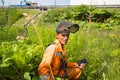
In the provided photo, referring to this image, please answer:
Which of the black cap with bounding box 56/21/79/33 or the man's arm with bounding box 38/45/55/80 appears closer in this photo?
the man's arm with bounding box 38/45/55/80

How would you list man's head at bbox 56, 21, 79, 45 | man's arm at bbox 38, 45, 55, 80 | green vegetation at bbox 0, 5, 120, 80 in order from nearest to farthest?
man's arm at bbox 38, 45, 55, 80
green vegetation at bbox 0, 5, 120, 80
man's head at bbox 56, 21, 79, 45

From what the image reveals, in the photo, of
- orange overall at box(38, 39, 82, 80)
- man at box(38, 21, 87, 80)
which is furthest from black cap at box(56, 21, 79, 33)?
orange overall at box(38, 39, 82, 80)

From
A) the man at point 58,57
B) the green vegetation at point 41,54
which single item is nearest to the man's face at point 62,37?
the man at point 58,57

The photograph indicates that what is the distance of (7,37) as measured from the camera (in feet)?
23.0

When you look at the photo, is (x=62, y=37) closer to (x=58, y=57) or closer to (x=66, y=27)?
(x=66, y=27)

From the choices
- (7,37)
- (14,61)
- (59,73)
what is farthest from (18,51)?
(7,37)

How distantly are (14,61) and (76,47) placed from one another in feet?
6.26

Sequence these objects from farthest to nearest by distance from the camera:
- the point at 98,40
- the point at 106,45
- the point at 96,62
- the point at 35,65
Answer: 1. the point at 98,40
2. the point at 106,45
3. the point at 96,62
4. the point at 35,65

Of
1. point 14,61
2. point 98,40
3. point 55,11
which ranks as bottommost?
point 55,11

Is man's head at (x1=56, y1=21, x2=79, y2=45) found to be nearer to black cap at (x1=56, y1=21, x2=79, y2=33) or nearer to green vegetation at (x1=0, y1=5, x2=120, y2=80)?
black cap at (x1=56, y1=21, x2=79, y2=33)

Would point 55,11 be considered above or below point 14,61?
below

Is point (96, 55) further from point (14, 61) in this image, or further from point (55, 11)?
point (55, 11)

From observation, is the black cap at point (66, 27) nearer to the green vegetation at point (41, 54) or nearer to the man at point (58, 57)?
the man at point (58, 57)

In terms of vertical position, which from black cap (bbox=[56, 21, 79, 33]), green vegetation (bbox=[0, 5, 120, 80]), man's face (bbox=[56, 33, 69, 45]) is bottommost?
green vegetation (bbox=[0, 5, 120, 80])
